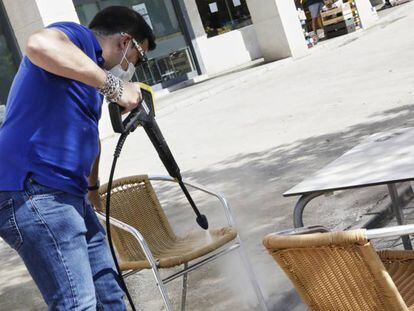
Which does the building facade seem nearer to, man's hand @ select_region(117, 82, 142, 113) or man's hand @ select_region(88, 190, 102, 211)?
man's hand @ select_region(88, 190, 102, 211)

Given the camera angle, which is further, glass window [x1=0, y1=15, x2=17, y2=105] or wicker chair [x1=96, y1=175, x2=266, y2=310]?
glass window [x1=0, y1=15, x2=17, y2=105]

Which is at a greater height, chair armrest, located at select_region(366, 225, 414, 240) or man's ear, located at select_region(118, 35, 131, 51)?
man's ear, located at select_region(118, 35, 131, 51)

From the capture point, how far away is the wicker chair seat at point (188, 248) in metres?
3.73

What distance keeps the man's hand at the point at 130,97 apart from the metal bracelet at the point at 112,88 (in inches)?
0.8

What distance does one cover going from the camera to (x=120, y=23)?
113 inches

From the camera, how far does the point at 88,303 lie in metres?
2.72

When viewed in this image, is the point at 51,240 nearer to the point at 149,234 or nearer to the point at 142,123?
the point at 142,123

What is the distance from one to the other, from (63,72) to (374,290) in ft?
4.11

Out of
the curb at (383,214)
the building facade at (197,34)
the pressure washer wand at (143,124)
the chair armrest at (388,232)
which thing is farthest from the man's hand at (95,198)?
the building facade at (197,34)

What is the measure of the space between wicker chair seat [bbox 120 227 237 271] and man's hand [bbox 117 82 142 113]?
112 centimetres


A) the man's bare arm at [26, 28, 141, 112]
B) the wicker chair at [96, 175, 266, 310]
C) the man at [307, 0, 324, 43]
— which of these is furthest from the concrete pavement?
the man at [307, 0, 324, 43]

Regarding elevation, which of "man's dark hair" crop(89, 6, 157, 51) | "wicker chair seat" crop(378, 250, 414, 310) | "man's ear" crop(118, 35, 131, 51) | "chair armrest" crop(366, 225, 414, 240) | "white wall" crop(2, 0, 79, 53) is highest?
"white wall" crop(2, 0, 79, 53)

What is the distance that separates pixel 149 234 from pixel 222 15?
60.6 ft

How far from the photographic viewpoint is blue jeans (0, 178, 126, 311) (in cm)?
263
